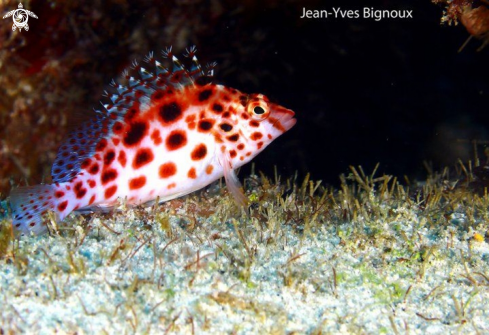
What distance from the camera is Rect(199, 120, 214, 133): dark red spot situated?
3.92 m

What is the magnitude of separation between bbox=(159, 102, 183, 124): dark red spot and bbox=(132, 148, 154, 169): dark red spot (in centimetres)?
34

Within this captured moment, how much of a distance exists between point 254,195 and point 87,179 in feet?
5.77

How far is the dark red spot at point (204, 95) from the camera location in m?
3.96

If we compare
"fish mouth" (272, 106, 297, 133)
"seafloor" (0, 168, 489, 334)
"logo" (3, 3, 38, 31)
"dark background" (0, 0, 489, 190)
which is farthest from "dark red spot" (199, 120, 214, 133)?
"logo" (3, 3, 38, 31)

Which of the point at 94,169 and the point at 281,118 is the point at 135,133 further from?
the point at 281,118

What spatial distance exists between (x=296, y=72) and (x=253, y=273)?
4779 mm

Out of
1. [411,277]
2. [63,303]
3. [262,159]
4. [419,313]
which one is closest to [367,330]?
[419,313]

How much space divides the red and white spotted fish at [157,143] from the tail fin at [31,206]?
0.01m

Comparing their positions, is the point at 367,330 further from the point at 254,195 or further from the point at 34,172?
the point at 34,172

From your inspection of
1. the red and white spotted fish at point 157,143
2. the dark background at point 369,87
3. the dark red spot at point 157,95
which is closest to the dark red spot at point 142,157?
the red and white spotted fish at point 157,143

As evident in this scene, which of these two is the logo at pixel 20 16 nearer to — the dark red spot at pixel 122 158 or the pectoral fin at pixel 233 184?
the dark red spot at pixel 122 158

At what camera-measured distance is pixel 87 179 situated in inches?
144

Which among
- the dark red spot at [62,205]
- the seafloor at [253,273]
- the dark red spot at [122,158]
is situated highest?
the dark red spot at [122,158]

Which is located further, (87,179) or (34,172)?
(34,172)
